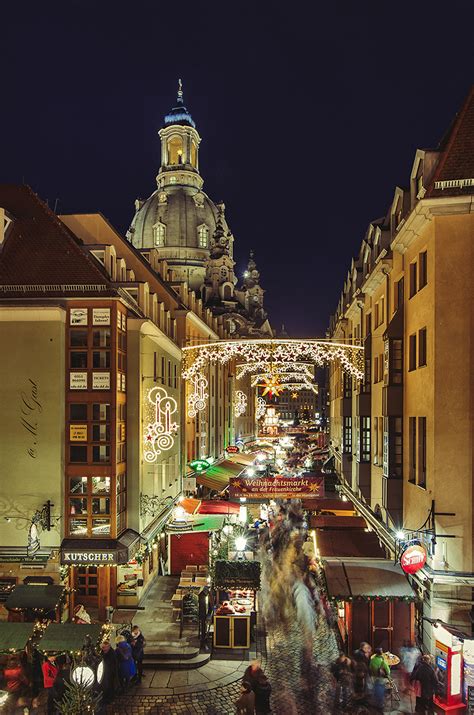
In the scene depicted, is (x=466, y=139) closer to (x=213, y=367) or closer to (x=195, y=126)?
(x=213, y=367)

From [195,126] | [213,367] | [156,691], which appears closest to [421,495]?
[156,691]

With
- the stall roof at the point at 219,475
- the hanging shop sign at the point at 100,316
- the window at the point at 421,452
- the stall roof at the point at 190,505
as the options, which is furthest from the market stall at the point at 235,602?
the stall roof at the point at 219,475

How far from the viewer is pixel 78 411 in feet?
76.5

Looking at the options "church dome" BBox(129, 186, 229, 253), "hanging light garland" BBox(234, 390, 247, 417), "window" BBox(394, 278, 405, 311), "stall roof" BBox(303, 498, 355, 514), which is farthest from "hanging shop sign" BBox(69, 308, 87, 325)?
→ "church dome" BBox(129, 186, 229, 253)

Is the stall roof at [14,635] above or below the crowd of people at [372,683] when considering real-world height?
above

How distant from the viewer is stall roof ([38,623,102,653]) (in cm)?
1653

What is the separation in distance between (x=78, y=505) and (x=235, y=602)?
6.81 meters

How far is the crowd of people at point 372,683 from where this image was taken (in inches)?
630

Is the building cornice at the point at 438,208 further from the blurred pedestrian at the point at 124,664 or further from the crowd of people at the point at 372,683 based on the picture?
the blurred pedestrian at the point at 124,664

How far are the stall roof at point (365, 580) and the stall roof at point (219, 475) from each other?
16.8 m

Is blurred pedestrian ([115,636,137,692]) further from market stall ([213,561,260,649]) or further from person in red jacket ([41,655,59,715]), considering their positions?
market stall ([213,561,260,649])

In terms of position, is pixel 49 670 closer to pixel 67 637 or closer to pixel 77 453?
pixel 67 637

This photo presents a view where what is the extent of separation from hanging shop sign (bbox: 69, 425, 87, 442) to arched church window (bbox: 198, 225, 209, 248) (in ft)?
265

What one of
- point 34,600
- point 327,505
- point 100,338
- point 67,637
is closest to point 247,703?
point 67,637
